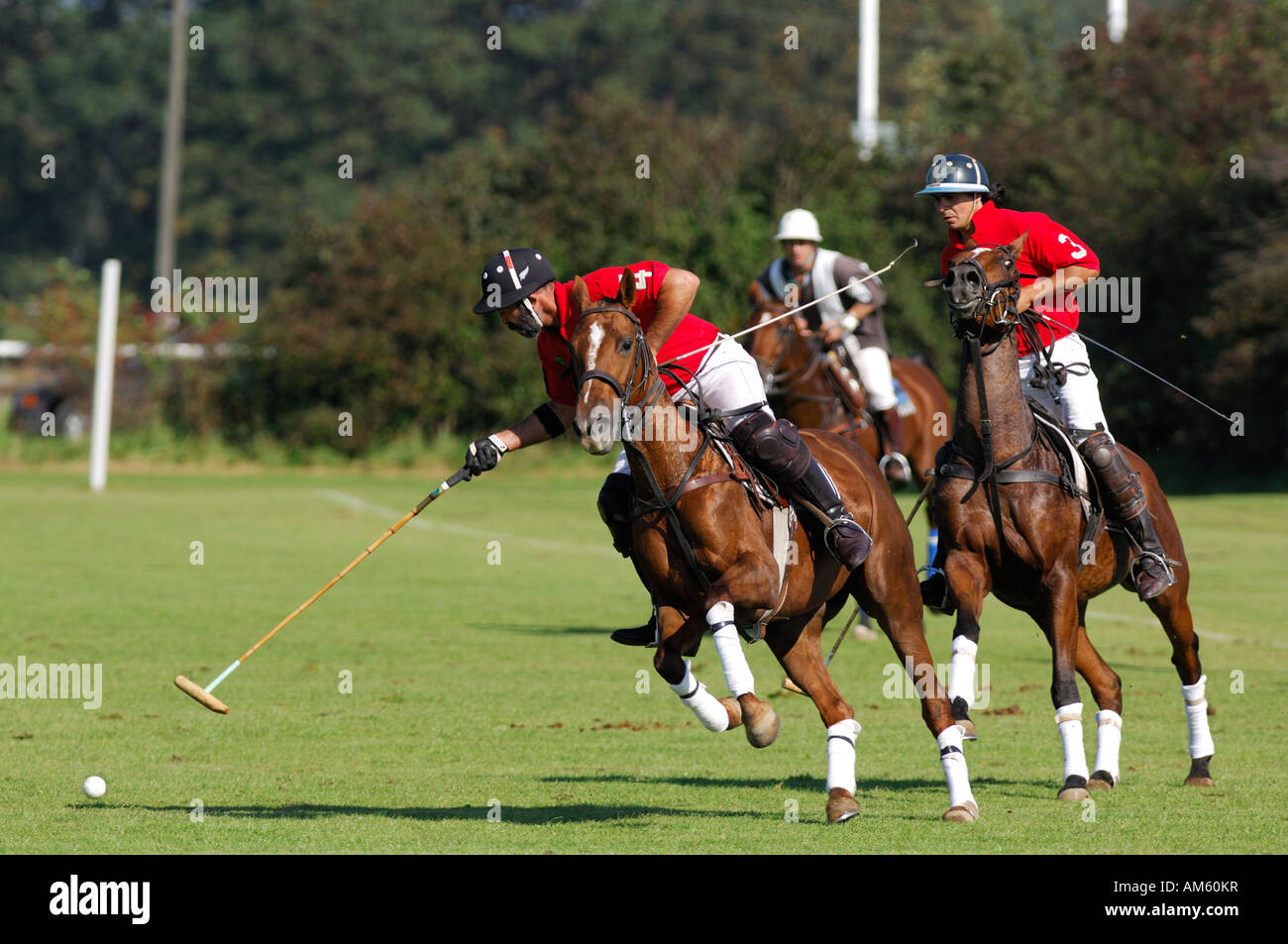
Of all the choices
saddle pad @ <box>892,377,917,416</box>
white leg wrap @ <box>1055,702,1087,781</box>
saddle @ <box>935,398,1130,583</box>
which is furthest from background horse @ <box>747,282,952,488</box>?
white leg wrap @ <box>1055,702,1087,781</box>

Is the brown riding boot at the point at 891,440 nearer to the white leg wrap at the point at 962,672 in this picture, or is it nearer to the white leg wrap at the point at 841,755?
the white leg wrap at the point at 962,672

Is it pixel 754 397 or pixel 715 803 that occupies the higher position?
pixel 754 397

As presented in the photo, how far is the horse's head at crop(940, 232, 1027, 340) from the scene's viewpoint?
27.2 ft

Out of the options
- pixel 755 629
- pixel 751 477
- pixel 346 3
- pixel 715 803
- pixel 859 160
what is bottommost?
pixel 715 803

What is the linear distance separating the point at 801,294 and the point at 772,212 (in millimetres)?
25497

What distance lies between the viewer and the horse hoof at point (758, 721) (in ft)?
25.3

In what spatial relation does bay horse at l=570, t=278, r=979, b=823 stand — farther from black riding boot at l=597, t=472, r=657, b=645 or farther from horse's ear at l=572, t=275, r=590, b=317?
black riding boot at l=597, t=472, r=657, b=645

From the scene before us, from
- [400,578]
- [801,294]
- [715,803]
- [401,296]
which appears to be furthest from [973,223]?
[401,296]

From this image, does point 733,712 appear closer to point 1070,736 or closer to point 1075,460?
point 1070,736

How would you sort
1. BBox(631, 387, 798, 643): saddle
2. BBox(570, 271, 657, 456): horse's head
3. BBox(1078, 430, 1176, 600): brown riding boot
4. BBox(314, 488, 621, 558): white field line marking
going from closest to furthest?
1. BBox(570, 271, 657, 456): horse's head
2. BBox(631, 387, 798, 643): saddle
3. BBox(1078, 430, 1176, 600): brown riding boot
4. BBox(314, 488, 621, 558): white field line marking

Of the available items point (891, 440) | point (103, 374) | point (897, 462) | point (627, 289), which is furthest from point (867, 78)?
point (627, 289)

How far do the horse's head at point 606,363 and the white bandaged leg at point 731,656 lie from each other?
0.95 metres

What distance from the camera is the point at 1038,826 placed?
26.1 feet

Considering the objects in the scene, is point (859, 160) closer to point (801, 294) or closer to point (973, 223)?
point (801, 294)
